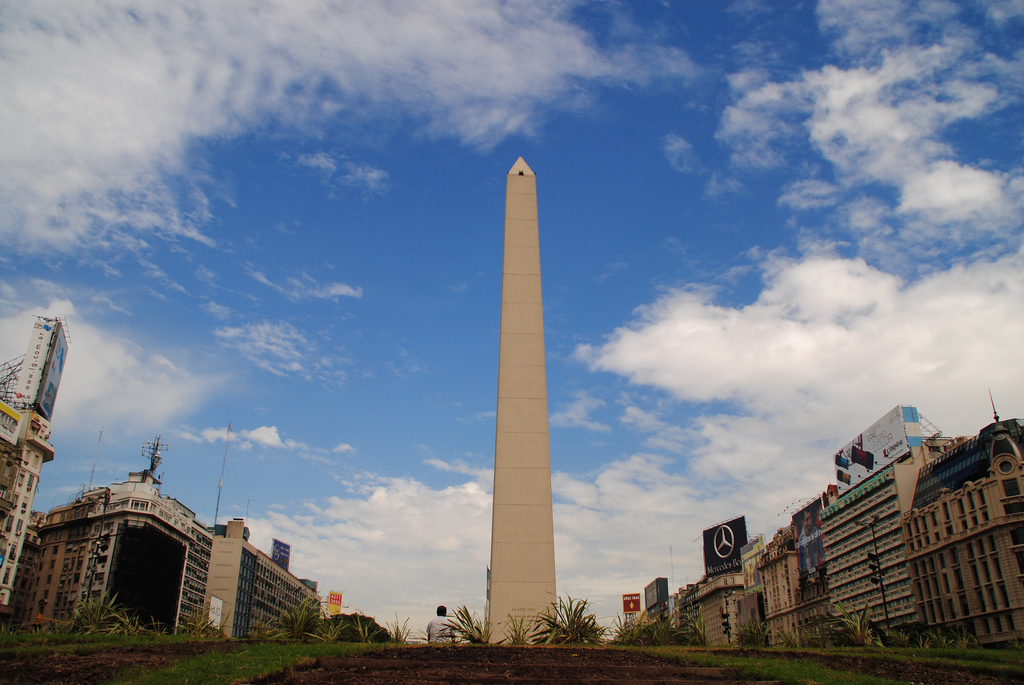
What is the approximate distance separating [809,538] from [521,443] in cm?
7945

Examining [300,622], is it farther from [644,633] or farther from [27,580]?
[27,580]

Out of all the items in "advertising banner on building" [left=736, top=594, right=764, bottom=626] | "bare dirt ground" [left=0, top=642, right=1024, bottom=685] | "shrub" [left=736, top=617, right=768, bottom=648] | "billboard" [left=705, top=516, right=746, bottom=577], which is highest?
"billboard" [left=705, top=516, right=746, bottom=577]

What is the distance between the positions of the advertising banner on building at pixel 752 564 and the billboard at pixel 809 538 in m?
17.5

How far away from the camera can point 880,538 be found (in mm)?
65812

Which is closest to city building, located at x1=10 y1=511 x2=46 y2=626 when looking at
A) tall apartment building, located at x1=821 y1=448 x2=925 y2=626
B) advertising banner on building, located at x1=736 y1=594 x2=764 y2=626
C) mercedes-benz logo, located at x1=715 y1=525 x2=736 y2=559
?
tall apartment building, located at x1=821 y1=448 x2=925 y2=626

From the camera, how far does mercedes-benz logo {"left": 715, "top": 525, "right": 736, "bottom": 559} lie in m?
116

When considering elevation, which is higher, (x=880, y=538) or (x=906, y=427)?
(x=906, y=427)

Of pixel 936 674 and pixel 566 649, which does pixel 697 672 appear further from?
pixel 936 674

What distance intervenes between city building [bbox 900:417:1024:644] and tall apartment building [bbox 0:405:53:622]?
6805 centimetres

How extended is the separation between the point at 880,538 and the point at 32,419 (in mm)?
74889

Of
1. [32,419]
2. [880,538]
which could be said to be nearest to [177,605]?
[32,419]

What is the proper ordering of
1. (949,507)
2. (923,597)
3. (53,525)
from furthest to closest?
(53,525) < (923,597) < (949,507)

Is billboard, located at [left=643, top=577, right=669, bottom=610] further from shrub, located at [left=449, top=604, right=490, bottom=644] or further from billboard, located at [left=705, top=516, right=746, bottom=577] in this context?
shrub, located at [left=449, top=604, right=490, bottom=644]

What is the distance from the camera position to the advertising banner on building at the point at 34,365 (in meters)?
56.7
